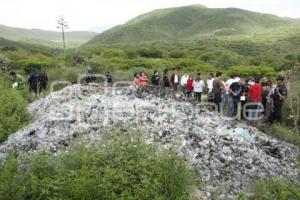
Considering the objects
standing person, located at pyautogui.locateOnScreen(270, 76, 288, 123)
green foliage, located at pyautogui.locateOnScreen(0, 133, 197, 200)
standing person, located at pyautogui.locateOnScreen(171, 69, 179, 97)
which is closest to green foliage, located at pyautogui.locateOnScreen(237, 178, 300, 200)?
green foliage, located at pyautogui.locateOnScreen(0, 133, 197, 200)

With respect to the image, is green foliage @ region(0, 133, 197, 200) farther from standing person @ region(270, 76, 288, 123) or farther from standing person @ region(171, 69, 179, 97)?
standing person @ region(171, 69, 179, 97)

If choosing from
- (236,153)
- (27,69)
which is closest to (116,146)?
(236,153)

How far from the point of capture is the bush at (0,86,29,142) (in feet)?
52.6

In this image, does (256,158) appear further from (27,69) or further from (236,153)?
(27,69)

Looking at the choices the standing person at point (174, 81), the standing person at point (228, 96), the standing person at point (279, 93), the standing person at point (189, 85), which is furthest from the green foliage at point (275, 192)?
the standing person at point (174, 81)

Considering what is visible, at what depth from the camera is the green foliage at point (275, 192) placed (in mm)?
10148

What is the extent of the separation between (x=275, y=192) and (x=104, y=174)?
395 cm

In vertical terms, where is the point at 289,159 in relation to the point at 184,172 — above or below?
below

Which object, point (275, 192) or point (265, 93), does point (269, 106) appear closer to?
point (265, 93)

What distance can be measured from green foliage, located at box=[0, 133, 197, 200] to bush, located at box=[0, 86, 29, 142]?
5.12 metres

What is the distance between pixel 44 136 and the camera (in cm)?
1480

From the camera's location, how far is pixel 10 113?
17547mm

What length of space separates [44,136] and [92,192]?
5586 millimetres

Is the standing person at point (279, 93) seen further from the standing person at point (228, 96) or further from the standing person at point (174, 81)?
the standing person at point (174, 81)
